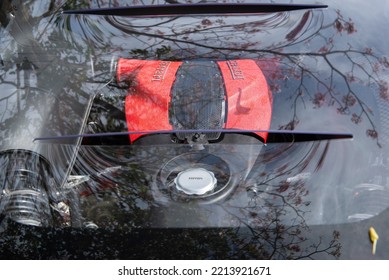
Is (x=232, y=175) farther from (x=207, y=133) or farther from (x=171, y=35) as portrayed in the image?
(x=171, y=35)

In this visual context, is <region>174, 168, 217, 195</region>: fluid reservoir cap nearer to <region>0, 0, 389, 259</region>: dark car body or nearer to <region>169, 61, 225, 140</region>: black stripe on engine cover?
<region>0, 0, 389, 259</region>: dark car body

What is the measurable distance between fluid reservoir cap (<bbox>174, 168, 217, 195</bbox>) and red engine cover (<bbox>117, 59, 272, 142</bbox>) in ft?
0.71

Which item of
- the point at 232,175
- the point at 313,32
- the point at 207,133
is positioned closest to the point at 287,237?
the point at 232,175

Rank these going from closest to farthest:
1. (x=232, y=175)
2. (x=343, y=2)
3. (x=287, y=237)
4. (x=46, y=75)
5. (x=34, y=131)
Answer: (x=287, y=237) → (x=232, y=175) → (x=34, y=131) → (x=46, y=75) → (x=343, y=2)

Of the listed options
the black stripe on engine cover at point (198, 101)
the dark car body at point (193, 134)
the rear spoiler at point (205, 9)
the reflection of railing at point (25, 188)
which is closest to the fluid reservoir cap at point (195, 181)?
the dark car body at point (193, 134)

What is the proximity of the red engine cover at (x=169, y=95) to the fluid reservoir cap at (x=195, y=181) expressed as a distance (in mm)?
218

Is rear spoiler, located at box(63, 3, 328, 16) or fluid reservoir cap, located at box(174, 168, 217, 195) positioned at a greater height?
rear spoiler, located at box(63, 3, 328, 16)

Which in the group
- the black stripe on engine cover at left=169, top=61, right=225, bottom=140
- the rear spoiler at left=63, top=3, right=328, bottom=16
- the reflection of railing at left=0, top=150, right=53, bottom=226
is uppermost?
the rear spoiler at left=63, top=3, right=328, bottom=16

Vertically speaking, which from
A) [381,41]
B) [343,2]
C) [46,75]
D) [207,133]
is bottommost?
[207,133]

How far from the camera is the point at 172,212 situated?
2064 mm

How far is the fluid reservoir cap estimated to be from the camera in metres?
2.10

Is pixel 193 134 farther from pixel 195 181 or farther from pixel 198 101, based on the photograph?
pixel 195 181

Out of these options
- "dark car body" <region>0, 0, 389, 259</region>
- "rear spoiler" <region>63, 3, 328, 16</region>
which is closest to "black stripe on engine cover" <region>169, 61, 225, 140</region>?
"dark car body" <region>0, 0, 389, 259</region>

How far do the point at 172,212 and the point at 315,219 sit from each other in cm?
50
